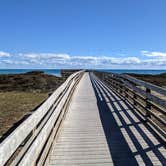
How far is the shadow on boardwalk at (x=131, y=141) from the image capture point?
5.32 m

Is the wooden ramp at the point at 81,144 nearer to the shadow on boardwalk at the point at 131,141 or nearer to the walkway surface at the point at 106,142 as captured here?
the walkway surface at the point at 106,142

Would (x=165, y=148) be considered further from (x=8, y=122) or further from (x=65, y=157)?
(x=8, y=122)

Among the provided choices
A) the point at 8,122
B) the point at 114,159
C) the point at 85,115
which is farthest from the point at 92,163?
the point at 8,122

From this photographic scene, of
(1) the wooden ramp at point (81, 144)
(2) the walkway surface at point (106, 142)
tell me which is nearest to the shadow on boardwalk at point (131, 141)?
(2) the walkway surface at point (106, 142)

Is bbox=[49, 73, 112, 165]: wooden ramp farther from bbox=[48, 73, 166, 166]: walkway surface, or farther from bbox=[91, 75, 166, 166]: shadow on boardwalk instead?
bbox=[91, 75, 166, 166]: shadow on boardwalk

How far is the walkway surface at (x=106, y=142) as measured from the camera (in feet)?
17.4

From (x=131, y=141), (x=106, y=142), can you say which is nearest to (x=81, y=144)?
(x=106, y=142)

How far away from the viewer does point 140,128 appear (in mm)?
7789

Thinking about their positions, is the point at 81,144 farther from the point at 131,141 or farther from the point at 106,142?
the point at 131,141

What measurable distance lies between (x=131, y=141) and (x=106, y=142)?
0.53 metres

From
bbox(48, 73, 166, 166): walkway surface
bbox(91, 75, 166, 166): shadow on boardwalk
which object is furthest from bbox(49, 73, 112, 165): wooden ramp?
bbox(91, 75, 166, 166): shadow on boardwalk

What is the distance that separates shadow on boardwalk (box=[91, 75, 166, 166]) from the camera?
5.32m

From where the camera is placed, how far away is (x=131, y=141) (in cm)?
653

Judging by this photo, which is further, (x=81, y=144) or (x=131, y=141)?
(x=131, y=141)
